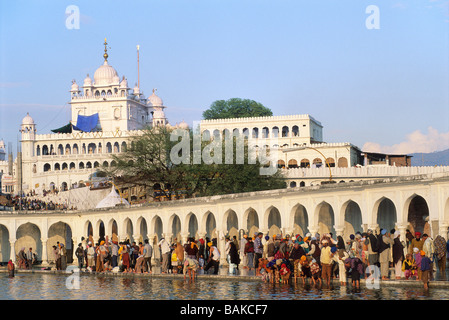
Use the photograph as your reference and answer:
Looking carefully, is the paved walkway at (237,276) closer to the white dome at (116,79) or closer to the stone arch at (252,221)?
the stone arch at (252,221)

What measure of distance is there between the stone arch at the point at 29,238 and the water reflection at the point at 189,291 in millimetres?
19393

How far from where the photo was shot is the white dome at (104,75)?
424 ft

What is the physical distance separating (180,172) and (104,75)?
223ft

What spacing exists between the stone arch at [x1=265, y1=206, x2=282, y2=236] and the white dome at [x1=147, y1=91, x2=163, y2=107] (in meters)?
95.4

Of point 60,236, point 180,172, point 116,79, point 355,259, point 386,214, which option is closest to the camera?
point 355,259

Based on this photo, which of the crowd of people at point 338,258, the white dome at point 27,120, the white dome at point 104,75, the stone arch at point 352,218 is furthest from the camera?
the white dome at point 104,75

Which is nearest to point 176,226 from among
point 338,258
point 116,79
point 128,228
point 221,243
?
point 128,228

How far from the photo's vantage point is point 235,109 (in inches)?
4961

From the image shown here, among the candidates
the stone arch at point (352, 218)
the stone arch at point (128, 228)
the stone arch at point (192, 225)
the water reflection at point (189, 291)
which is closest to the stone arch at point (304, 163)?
the stone arch at point (128, 228)

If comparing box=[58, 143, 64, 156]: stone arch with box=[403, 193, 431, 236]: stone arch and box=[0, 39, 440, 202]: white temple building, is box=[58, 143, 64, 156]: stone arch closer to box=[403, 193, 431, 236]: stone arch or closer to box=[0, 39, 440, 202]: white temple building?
box=[0, 39, 440, 202]: white temple building

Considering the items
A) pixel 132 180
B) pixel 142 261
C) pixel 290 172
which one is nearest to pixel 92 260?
pixel 142 261

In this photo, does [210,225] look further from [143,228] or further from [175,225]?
[143,228]

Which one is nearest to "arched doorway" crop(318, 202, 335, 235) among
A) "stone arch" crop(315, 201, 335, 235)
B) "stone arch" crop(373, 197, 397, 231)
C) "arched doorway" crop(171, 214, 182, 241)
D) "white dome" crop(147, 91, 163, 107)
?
"stone arch" crop(315, 201, 335, 235)

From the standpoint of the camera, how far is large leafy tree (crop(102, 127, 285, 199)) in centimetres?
6338
